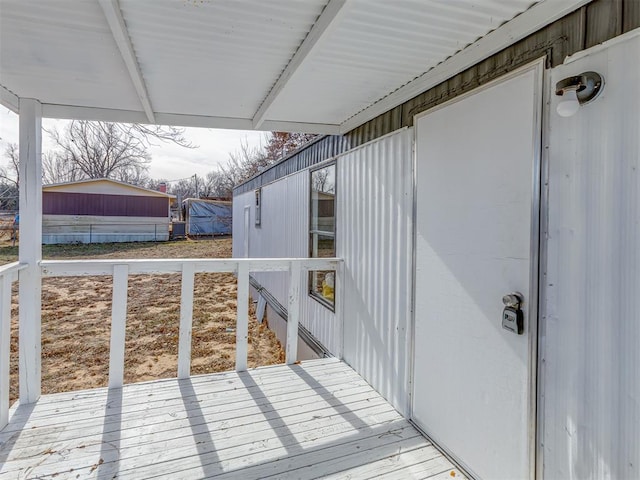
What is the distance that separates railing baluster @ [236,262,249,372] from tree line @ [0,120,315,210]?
1.95 meters

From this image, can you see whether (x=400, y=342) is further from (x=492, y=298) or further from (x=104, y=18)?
(x=104, y=18)

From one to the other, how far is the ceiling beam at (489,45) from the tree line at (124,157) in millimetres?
3107

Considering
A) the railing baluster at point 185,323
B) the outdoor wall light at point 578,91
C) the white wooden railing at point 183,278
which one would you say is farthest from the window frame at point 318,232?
the outdoor wall light at point 578,91

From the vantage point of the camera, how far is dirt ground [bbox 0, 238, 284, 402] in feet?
15.9

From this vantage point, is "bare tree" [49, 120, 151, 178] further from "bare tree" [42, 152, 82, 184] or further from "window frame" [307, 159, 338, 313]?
"window frame" [307, 159, 338, 313]

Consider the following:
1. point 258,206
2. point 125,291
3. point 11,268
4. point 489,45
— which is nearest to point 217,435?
point 125,291

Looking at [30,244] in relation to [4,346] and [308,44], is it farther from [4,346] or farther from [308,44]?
[308,44]

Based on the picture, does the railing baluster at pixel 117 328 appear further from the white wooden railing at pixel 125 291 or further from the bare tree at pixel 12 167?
the bare tree at pixel 12 167

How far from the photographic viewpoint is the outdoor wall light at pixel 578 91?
1365mm

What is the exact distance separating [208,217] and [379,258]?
19.7 metres

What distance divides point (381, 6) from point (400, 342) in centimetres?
218

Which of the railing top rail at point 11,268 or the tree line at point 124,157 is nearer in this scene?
the railing top rail at point 11,268

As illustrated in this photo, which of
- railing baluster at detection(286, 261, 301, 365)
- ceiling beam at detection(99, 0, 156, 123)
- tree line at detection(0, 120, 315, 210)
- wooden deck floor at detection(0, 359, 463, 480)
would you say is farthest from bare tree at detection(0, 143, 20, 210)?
railing baluster at detection(286, 261, 301, 365)

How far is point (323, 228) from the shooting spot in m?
4.37
